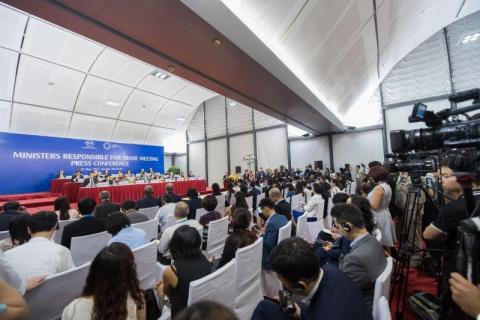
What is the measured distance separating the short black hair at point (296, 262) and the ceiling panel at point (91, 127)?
12.9 m

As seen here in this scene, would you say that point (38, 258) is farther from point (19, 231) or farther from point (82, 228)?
point (82, 228)

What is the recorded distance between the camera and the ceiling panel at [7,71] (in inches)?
306

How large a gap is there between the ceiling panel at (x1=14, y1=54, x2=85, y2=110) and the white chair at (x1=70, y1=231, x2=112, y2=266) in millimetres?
9127

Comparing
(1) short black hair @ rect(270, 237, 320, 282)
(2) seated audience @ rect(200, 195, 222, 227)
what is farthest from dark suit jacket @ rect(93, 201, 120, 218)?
(1) short black hair @ rect(270, 237, 320, 282)

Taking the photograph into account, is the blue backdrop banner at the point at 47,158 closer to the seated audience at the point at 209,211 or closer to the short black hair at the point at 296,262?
the seated audience at the point at 209,211

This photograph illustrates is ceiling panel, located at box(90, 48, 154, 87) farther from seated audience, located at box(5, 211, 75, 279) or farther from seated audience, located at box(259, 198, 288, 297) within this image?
seated audience, located at box(259, 198, 288, 297)

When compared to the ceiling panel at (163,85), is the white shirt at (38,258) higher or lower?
lower

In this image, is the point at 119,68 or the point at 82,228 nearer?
the point at 82,228

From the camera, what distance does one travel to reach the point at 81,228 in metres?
2.57

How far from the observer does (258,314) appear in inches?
47.4

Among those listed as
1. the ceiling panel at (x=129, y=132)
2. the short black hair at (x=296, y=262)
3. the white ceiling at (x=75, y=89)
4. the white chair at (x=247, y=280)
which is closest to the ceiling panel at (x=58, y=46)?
the white ceiling at (x=75, y=89)

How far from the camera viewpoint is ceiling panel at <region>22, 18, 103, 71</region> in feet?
24.5

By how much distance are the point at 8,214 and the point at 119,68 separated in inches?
334

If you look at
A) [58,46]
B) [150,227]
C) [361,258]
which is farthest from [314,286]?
[58,46]
